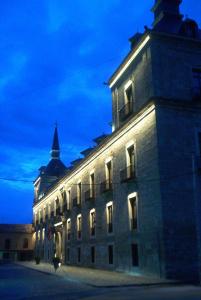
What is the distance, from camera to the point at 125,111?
2631 cm

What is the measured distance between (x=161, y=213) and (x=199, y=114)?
6.69 metres

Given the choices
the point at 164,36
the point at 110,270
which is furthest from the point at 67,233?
the point at 164,36

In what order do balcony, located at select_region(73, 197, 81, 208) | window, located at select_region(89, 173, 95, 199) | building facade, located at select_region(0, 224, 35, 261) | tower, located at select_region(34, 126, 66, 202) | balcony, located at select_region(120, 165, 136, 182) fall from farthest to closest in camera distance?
building facade, located at select_region(0, 224, 35, 261), tower, located at select_region(34, 126, 66, 202), balcony, located at select_region(73, 197, 81, 208), window, located at select_region(89, 173, 95, 199), balcony, located at select_region(120, 165, 136, 182)

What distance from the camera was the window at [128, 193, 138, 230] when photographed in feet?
78.7

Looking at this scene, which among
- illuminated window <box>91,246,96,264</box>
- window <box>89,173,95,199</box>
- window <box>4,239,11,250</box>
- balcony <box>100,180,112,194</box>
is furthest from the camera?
window <box>4,239,11,250</box>

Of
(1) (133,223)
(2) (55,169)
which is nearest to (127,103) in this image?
(1) (133,223)

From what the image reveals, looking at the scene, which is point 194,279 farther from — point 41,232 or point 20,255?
point 20,255

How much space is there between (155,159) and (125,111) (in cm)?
584

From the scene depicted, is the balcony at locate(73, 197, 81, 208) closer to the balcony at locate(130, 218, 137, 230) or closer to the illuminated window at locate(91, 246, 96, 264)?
the illuminated window at locate(91, 246, 96, 264)

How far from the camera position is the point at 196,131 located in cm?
2248

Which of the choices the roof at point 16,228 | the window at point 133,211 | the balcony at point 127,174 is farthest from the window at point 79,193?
the roof at point 16,228

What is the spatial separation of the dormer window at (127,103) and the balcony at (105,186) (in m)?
5.12

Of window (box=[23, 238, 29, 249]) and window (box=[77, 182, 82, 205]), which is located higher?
window (box=[77, 182, 82, 205])

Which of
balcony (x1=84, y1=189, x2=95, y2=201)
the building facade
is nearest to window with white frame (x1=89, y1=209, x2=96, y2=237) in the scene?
balcony (x1=84, y1=189, x2=95, y2=201)
